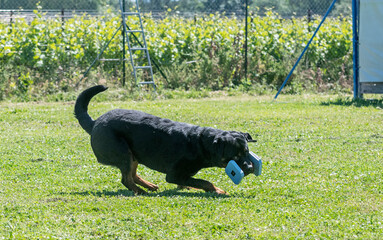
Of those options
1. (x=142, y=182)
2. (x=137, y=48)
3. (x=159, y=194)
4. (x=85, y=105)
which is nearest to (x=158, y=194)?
(x=159, y=194)

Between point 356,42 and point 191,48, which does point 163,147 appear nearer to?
point 356,42

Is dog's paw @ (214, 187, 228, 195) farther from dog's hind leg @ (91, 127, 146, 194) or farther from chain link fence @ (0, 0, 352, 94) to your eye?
chain link fence @ (0, 0, 352, 94)

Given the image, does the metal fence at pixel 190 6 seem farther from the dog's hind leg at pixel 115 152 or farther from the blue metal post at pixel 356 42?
the dog's hind leg at pixel 115 152

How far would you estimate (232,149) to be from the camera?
20.5 feet

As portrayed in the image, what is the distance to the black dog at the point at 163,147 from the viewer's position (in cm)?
635

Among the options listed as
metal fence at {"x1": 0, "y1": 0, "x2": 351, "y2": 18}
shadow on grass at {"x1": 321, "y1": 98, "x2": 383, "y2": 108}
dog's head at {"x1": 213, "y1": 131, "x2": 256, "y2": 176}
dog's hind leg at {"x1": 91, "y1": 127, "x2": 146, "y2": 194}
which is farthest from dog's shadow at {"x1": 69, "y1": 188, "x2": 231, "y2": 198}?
metal fence at {"x1": 0, "y1": 0, "x2": 351, "y2": 18}

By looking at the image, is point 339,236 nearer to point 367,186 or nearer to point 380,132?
point 367,186

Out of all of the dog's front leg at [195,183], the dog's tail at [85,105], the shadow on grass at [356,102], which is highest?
the dog's tail at [85,105]

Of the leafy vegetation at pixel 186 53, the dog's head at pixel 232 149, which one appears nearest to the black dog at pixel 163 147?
the dog's head at pixel 232 149

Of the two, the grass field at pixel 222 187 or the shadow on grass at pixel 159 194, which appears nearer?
the grass field at pixel 222 187

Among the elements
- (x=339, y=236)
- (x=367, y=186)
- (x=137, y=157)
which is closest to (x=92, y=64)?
(x=137, y=157)

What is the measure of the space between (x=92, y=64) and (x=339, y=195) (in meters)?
12.4

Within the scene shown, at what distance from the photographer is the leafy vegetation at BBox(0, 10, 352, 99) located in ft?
58.4

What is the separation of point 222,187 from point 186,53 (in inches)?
523
